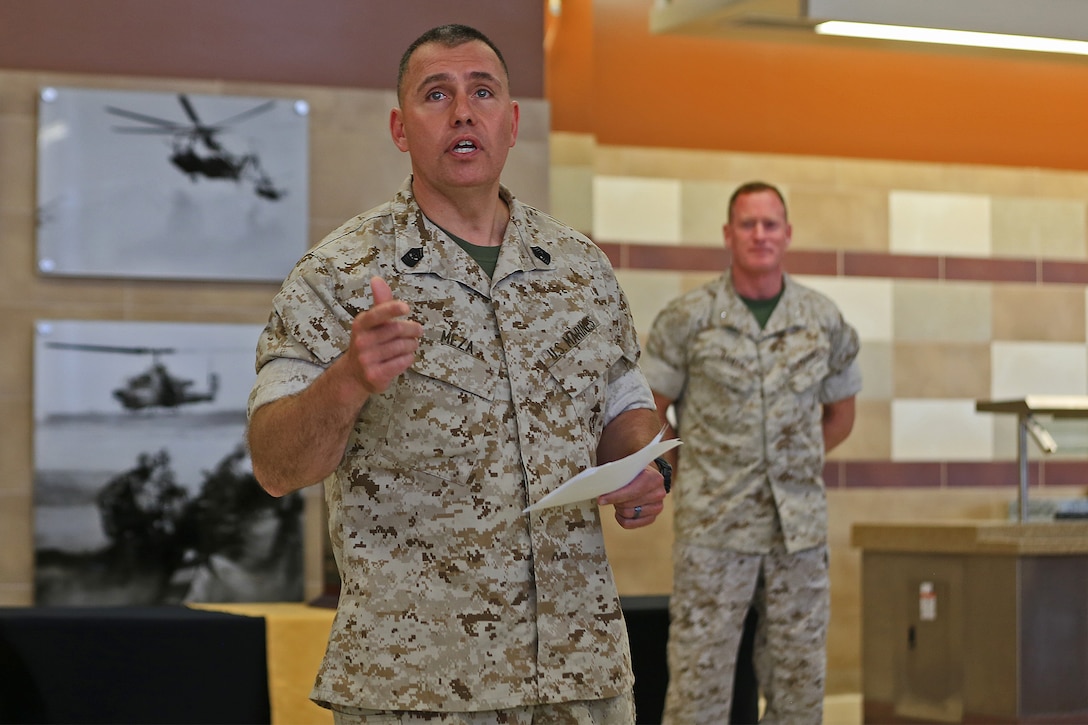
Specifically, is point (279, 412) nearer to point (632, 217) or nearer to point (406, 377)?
point (406, 377)

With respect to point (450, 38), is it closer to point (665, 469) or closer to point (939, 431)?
point (665, 469)

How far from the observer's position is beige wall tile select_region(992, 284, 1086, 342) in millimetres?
7164

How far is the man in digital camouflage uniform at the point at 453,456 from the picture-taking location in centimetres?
207

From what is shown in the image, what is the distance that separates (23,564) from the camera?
15.5 ft

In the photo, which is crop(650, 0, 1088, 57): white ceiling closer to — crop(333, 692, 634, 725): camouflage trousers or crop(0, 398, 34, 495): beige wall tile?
crop(0, 398, 34, 495): beige wall tile

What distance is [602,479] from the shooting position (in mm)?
1984

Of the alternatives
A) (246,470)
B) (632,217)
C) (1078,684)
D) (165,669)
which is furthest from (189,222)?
(1078,684)

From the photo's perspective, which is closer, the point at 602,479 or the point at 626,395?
the point at 602,479

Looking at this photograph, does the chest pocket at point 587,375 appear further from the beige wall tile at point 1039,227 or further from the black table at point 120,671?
the beige wall tile at point 1039,227

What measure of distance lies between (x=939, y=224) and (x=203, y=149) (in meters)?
3.77

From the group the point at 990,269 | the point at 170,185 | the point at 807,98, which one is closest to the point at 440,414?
the point at 170,185

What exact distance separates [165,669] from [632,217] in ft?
11.3

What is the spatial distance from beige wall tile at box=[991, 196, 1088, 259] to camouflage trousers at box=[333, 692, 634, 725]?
5.54 m

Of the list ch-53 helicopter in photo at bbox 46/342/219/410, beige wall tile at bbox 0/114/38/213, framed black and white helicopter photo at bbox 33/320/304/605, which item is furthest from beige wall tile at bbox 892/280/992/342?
beige wall tile at bbox 0/114/38/213
